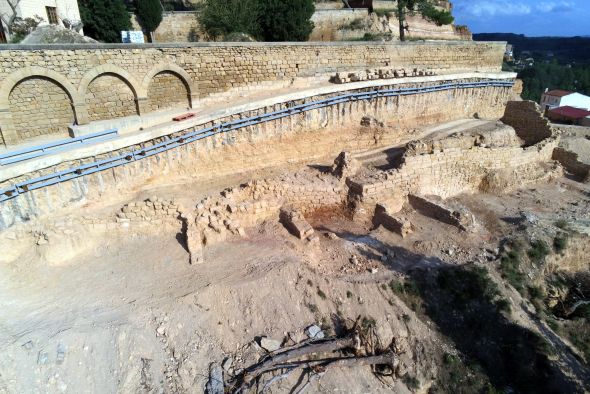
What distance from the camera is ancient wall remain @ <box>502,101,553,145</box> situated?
1772cm

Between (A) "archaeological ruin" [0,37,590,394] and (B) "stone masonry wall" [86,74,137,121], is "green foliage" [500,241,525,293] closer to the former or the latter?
(A) "archaeological ruin" [0,37,590,394]

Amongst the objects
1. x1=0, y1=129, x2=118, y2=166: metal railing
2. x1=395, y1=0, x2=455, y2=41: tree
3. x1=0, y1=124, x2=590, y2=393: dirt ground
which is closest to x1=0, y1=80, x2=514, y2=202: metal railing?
x1=0, y1=129, x2=118, y2=166: metal railing

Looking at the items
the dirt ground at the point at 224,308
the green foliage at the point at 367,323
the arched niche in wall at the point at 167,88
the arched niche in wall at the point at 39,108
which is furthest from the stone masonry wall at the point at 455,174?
the arched niche in wall at the point at 39,108

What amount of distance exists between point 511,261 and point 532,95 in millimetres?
50605

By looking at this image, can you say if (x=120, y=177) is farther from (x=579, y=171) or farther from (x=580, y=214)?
(x=579, y=171)

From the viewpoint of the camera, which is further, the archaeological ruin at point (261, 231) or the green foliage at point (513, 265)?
the green foliage at point (513, 265)

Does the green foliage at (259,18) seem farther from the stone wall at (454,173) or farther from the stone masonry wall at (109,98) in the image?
the stone wall at (454,173)

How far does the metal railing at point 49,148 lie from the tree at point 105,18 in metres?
11.1

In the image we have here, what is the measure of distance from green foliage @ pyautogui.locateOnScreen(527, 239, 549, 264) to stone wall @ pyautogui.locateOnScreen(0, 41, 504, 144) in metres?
9.77

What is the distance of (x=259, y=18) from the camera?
20359 millimetres

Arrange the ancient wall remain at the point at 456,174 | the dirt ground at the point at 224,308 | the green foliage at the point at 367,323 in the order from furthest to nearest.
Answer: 1. the ancient wall remain at the point at 456,174
2. the green foliage at the point at 367,323
3. the dirt ground at the point at 224,308

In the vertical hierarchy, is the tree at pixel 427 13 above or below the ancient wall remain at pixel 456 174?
above

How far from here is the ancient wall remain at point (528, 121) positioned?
1772 cm

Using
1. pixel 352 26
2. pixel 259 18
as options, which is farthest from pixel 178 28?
pixel 352 26
